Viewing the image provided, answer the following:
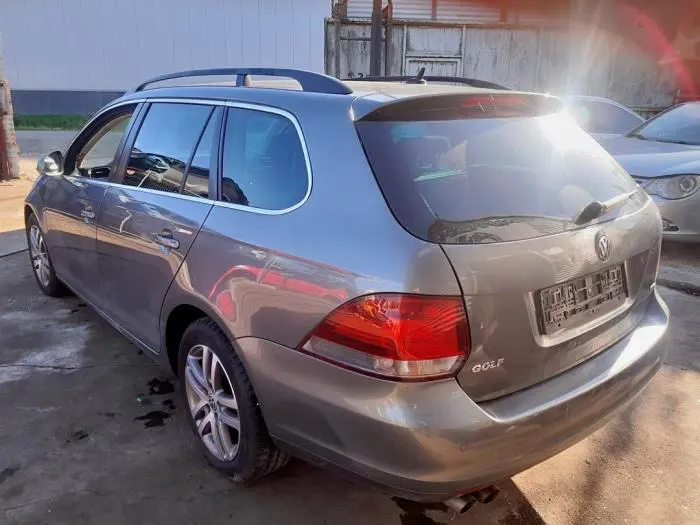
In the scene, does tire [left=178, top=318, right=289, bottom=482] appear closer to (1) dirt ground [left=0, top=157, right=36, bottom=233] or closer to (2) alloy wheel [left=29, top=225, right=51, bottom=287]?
(2) alloy wheel [left=29, top=225, right=51, bottom=287]

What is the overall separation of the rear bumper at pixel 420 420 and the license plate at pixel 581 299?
20 cm

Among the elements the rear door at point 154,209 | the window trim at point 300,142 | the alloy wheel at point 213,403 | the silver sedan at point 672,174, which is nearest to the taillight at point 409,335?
the window trim at point 300,142

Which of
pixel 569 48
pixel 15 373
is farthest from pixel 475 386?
pixel 569 48

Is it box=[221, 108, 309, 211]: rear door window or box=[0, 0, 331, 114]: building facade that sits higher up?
box=[0, 0, 331, 114]: building facade

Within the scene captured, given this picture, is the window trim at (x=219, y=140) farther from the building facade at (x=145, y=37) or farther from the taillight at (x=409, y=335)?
the building facade at (x=145, y=37)

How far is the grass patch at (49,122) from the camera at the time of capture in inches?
711

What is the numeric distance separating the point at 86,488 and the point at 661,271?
503cm

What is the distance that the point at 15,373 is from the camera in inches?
140

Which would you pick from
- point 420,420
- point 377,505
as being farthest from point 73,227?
point 420,420

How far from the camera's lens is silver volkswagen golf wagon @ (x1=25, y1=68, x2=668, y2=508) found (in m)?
1.86

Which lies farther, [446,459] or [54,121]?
[54,121]

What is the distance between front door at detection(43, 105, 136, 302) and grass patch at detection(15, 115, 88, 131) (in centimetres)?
1517

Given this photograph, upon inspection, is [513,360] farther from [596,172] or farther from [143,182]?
[143,182]

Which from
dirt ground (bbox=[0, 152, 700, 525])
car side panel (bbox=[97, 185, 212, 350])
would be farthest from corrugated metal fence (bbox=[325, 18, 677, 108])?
dirt ground (bbox=[0, 152, 700, 525])
